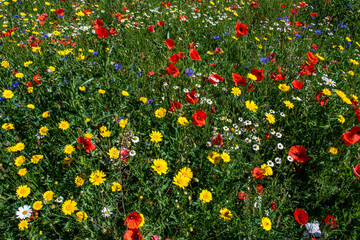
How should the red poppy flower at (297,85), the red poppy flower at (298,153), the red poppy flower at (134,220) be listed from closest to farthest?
the red poppy flower at (134,220) → the red poppy flower at (298,153) → the red poppy flower at (297,85)

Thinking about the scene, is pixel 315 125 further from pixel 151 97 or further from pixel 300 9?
pixel 300 9

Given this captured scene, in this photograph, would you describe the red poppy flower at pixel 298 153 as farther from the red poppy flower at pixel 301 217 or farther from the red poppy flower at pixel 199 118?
the red poppy flower at pixel 199 118

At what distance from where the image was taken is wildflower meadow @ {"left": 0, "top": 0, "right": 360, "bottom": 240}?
163cm

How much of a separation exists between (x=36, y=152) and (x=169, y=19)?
10.4ft

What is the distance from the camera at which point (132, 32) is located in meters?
3.67

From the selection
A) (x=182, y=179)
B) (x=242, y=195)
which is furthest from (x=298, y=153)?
(x=182, y=179)

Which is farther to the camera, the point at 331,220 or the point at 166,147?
the point at 166,147

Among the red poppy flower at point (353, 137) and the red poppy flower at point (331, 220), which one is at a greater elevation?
the red poppy flower at point (353, 137)

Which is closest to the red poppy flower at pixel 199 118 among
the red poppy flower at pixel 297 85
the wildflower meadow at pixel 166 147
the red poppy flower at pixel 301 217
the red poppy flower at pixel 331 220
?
the wildflower meadow at pixel 166 147

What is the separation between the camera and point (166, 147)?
84.0 inches

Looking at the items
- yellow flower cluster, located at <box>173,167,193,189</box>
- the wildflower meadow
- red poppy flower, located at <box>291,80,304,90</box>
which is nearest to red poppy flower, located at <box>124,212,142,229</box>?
the wildflower meadow

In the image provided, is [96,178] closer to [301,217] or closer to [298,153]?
[301,217]

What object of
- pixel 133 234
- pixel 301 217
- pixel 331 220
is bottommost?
pixel 331 220

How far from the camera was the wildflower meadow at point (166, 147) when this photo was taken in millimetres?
1635
